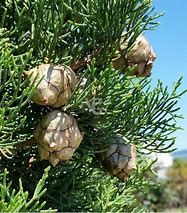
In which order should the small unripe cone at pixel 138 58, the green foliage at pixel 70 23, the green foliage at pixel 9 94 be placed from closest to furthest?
the green foliage at pixel 9 94 → the green foliage at pixel 70 23 → the small unripe cone at pixel 138 58

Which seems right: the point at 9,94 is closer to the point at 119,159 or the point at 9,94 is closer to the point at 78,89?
the point at 78,89

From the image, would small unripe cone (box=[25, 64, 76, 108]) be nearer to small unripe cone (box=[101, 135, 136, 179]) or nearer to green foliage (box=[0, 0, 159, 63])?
green foliage (box=[0, 0, 159, 63])

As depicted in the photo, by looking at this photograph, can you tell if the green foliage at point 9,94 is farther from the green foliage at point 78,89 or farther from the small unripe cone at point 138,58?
the small unripe cone at point 138,58

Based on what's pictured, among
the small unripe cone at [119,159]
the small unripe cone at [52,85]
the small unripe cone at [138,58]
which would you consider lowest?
the small unripe cone at [119,159]

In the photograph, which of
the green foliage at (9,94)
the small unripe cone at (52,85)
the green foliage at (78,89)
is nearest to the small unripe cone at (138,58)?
the green foliage at (78,89)

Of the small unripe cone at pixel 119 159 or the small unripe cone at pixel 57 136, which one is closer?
the small unripe cone at pixel 57 136

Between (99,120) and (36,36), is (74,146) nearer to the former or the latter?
(99,120)
